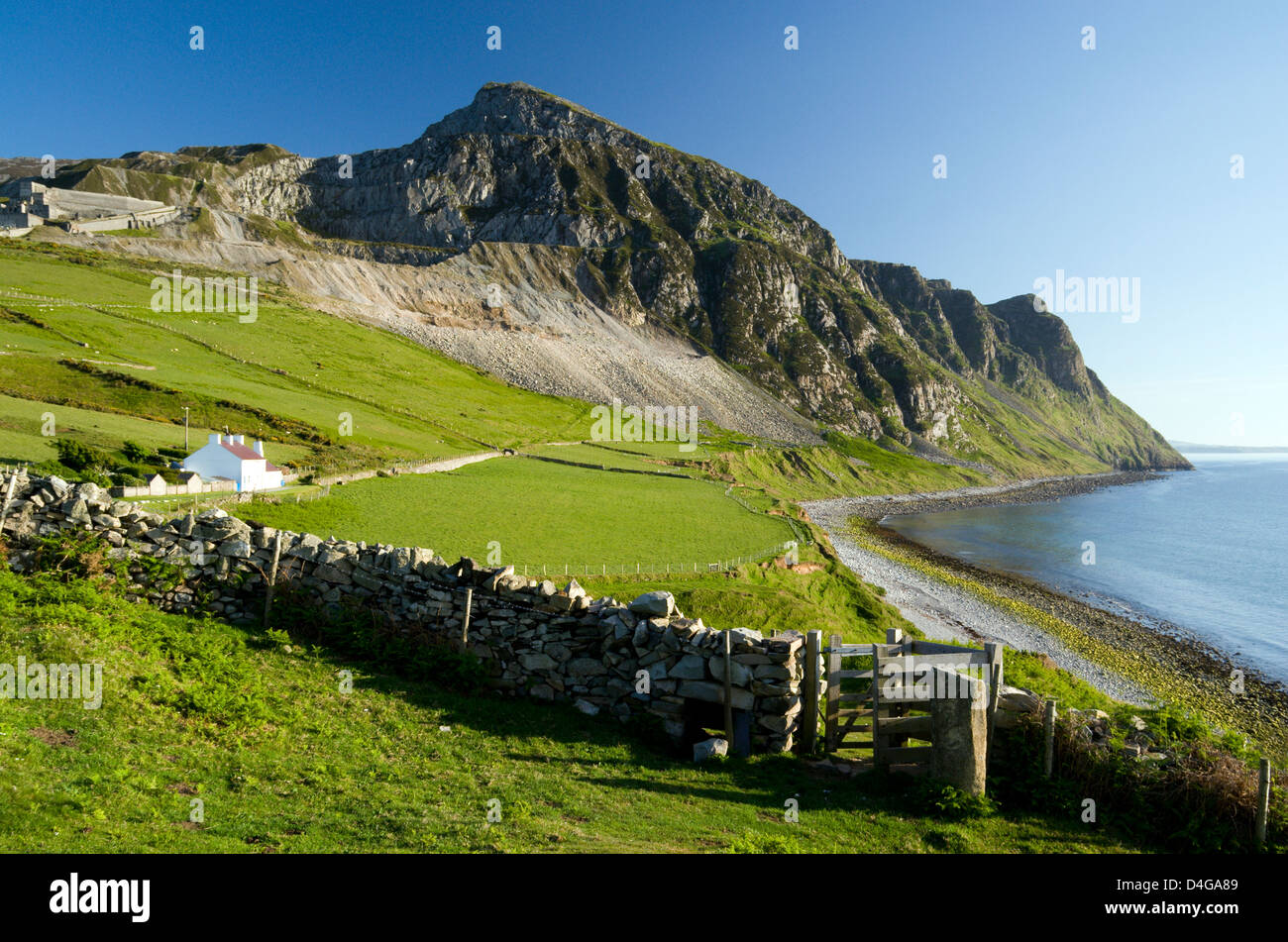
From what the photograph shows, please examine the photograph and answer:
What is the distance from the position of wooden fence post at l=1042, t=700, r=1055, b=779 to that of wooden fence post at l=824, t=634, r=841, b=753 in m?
3.73

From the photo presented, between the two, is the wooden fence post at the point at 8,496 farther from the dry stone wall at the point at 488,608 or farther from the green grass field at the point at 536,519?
the green grass field at the point at 536,519

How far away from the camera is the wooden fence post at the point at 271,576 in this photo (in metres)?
15.1

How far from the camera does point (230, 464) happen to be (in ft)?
146

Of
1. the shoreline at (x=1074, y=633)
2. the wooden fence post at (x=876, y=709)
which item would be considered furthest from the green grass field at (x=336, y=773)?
the shoreline at (x=1074, y=633)

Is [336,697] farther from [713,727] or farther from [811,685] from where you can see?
[811,685]

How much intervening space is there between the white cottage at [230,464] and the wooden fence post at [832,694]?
4381cm

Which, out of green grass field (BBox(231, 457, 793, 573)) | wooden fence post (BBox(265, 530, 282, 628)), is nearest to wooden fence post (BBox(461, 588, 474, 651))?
wooden fence post (BBox(265, 530, 282, 628))

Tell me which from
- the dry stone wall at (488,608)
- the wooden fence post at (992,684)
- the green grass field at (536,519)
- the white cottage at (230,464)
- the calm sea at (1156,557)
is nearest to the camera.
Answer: the wooden fence post at (992,684)

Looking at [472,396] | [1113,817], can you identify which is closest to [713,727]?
[1113,817]

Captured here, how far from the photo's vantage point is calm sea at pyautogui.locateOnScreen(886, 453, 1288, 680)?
4991 cm

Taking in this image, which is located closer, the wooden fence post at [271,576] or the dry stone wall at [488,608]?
the dry stone wall at [488,608]

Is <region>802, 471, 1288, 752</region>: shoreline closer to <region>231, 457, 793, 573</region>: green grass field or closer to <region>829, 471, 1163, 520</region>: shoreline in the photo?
<region>231, 457, 793, 573</region>: green grass field

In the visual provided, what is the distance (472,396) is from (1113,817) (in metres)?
114
